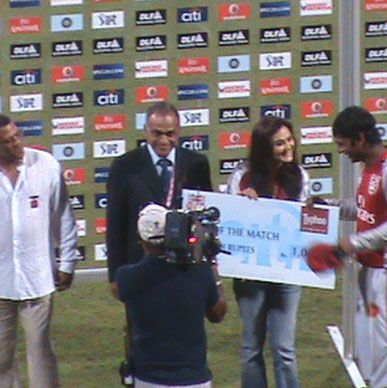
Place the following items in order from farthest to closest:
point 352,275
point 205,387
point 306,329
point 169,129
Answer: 1. point 306,329
2. point 352,275
3. point 169,129
4. point 205,387

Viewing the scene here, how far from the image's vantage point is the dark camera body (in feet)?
18.9

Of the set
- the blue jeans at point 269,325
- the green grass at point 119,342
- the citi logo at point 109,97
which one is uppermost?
the citi logo at point 109,97

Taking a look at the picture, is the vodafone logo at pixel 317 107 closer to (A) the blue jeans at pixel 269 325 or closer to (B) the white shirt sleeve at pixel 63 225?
(A) the blue jeans at pixel 269 325

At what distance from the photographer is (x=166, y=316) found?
5785 mm

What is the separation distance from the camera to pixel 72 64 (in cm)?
897

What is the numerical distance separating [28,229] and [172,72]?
1.78 m

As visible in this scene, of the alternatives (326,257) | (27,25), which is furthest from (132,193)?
(27,25)

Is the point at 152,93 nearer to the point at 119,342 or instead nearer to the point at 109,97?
the point at 109,97

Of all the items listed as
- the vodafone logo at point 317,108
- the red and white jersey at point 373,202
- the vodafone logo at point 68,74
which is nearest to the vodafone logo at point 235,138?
the vodafone logo at point 317,108

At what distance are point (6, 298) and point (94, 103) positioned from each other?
173 cm

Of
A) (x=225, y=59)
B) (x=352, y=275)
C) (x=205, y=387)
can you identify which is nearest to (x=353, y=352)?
(x=352, y=275)

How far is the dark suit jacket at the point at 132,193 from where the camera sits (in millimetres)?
7707

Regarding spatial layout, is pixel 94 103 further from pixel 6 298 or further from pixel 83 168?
pixel 6 298

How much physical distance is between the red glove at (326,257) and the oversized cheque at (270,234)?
29.2 inches
